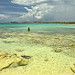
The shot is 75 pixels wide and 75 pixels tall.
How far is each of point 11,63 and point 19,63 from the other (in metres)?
0.51

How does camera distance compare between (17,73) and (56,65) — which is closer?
(17,73)

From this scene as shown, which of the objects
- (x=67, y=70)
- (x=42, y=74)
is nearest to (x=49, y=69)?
(x=42, y=74)

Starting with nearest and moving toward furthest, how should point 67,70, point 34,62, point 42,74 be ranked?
point 42,74 → point 67,70 → point 34,62

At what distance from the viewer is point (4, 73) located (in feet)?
15.5

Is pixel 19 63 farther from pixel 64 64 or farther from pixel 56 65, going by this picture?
pixel 64 64

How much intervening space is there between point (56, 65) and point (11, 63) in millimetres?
2901

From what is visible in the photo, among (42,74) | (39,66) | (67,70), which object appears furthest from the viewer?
(39,66)

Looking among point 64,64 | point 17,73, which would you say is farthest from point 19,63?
point 64,64

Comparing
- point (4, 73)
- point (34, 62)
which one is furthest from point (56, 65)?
point (4, 73)

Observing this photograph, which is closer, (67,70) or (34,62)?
(67,70)

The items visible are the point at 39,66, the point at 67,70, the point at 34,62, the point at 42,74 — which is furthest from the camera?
the point at 34,62

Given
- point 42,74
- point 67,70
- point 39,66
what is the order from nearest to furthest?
1. point 42,74
2. point 67,70
3. point 39,66

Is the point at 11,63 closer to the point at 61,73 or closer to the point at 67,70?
the point at 61,73

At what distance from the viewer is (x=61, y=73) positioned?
15.8 ft
